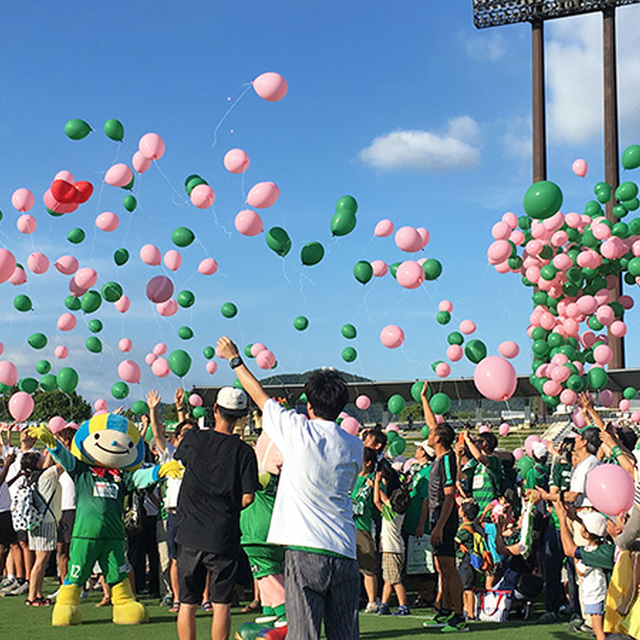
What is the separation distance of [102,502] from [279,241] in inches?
150

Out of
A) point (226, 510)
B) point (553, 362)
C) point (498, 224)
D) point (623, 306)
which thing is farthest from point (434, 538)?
point (623, 306)

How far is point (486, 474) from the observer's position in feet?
25.8

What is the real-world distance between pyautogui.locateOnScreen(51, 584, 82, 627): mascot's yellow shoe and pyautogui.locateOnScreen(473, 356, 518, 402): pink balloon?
3966 millimetres

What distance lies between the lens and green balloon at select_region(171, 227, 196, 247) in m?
9.93

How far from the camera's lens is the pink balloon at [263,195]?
8953 mm

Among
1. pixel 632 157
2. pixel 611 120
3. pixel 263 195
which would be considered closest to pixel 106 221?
pixel 263 195

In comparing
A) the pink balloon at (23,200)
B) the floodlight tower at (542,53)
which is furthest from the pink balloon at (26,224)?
the floodlight tower at (542,53)

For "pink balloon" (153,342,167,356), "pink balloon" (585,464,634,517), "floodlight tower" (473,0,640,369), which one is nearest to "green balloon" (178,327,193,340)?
"pink balloon" (153,342,167,356)

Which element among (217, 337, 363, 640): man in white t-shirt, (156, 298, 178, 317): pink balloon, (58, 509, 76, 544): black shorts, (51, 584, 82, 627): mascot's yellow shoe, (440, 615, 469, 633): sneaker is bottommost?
(440, 615, 469, 633): sneaker

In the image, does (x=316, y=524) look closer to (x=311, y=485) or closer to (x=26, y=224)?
(x=311, y=485)

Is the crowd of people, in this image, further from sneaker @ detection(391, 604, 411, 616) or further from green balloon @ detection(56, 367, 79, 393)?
green balloon @ detection(56, 367, 79, 393)

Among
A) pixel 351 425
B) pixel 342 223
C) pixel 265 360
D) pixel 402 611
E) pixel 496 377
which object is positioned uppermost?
pixel 342 223

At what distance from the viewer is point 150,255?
10.5 metres

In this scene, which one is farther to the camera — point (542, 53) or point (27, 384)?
point (542, 53)
